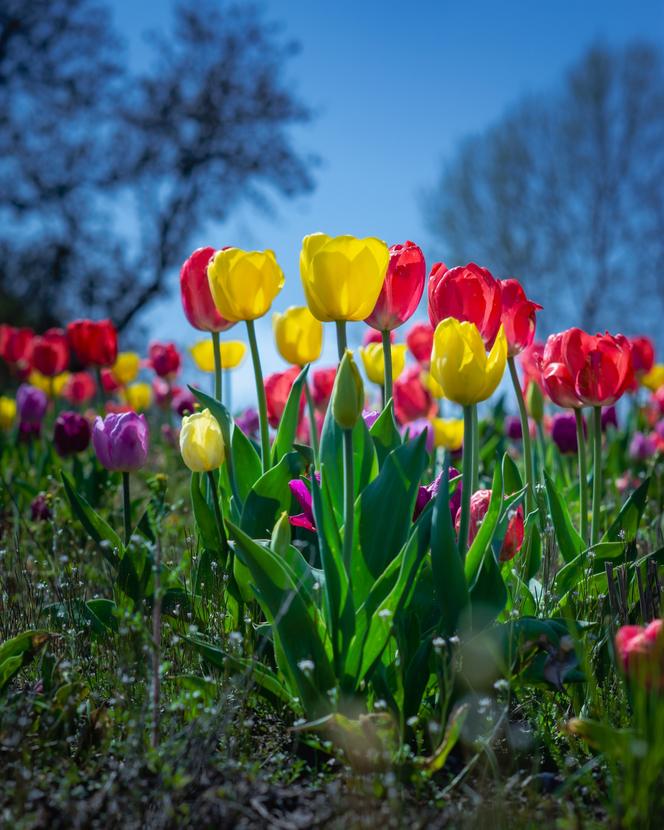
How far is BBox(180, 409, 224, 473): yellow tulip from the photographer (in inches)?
93.4

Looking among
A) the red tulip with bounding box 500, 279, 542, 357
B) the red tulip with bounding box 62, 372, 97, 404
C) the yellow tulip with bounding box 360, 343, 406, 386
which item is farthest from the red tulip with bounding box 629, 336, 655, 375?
the red tulip with bounding box 62, 372, 97, 404

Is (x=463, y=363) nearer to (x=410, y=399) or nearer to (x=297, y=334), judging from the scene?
(x=297, y=334)

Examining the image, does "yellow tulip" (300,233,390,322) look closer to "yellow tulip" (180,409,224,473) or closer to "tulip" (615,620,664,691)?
"yellow tulip" (180,409,224,473)

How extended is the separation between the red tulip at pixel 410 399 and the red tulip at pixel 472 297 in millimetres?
2157

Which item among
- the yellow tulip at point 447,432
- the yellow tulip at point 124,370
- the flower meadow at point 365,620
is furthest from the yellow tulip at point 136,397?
the flower meadow at point 365,620

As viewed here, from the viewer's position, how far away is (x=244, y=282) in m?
2.42

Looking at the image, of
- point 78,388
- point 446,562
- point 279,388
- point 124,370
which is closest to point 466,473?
point 446,562

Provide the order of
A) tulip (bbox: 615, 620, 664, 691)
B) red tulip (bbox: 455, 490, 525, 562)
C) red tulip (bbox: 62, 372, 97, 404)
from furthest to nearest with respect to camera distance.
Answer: red tulip (bbox: 62, 372, 97, 404) → red tulip (bbox: 455, 490, 525, 562) → tulip (bbox: 615, 620, 664, 691)

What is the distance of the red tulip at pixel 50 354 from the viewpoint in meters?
5.15

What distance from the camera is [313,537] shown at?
259cm

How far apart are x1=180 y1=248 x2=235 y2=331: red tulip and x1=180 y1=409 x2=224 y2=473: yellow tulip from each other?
43cm

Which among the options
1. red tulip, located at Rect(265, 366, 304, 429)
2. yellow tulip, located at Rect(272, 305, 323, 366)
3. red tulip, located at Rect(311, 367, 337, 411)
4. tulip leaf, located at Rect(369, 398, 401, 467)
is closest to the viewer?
tulip leaf, located at Rect(369, 398, 401, 467)

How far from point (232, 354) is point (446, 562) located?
2.09m

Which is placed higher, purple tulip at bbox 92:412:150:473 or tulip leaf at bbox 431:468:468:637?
purple tulip at bbox 92:412:150:473
